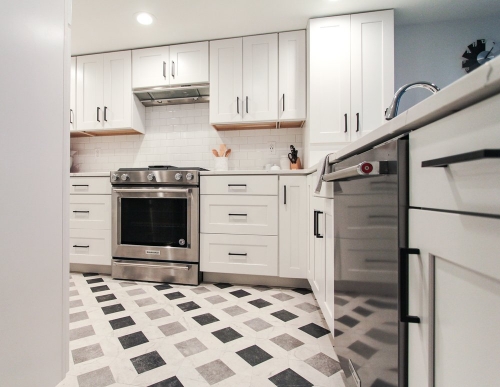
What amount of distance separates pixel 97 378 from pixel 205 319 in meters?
0.63

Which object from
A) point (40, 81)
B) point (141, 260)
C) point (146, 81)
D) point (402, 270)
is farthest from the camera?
point (146, 81)

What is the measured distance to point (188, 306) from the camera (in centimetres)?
175

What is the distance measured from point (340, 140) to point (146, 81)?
2035 mm

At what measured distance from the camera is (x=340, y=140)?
2.22 m

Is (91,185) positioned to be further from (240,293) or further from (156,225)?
(240,293)

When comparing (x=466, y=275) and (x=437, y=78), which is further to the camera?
(x=437, y=78)

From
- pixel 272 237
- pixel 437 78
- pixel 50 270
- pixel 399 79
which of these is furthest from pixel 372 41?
pixel 50 270

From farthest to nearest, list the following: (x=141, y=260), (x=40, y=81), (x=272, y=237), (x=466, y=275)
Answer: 1. (x=141, y=260)
2. (x=272, y=237)
3. (x=40, y=81)
4. (x=466, y=275)

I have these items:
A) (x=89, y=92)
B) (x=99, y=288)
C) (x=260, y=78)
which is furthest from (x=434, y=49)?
(x=99, y=288)

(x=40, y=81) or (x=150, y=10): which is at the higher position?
(x=150, y=10)

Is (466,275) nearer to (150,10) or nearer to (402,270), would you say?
(402,270)

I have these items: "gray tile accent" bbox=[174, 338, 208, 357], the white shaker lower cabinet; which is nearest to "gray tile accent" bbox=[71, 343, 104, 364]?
"gray tile accent" bbox=[174, 338, 208, 357]

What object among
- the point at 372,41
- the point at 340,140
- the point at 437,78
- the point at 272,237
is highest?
the point at 372,41

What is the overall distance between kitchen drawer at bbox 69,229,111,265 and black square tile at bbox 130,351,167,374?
1.40m
